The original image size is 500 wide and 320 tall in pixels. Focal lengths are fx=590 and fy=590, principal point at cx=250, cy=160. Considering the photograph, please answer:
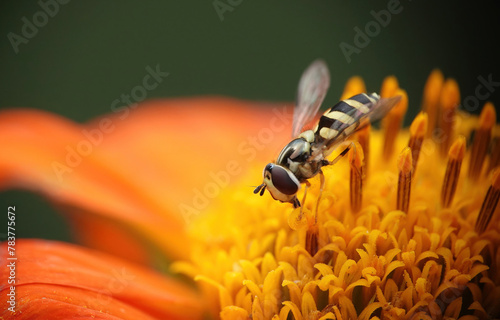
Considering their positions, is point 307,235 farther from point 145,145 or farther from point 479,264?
point 145,145

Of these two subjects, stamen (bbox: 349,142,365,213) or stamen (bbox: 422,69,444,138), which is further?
stamen (bbox: 422,69,444,138)

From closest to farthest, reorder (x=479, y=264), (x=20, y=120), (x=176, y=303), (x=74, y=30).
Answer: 1. (x=479, y=264)
2. (x=176, y=303)
3. (x=20, y=120)
4. (x=74, y=30)

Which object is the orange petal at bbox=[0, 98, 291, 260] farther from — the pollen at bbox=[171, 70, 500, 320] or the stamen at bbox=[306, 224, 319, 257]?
the stamen at bbox=[306, 224, 319, 257]

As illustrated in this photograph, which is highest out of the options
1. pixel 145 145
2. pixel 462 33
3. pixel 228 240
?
pixel 462 33

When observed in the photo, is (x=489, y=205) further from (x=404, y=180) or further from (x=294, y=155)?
(x=294, y=155)

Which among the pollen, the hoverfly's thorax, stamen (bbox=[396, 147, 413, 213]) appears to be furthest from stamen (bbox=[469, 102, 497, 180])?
the hoverfly's thorax

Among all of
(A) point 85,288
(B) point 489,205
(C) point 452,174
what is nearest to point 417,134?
(C) point 452,174

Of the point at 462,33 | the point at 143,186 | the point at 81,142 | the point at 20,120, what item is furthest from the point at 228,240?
the point at 462,33
